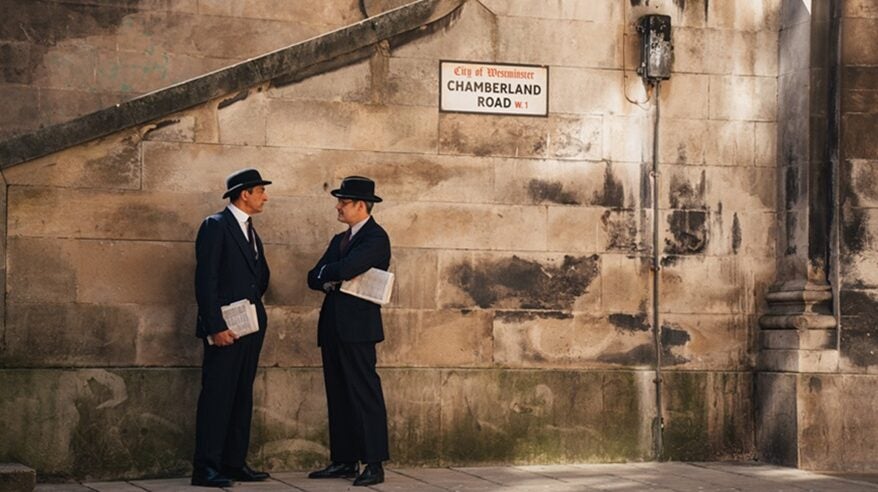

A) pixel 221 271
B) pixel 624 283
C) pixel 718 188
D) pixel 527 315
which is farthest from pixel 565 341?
pixel 221 271

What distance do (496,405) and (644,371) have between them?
1300 mm

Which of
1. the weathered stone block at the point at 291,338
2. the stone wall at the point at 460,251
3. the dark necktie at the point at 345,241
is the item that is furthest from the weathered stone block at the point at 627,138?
the weathered stone block at the point at 291,338

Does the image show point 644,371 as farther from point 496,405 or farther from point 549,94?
point 549,94

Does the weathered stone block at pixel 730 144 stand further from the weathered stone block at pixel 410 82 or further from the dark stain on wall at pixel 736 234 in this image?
the weathered stone block at pixel 410 82

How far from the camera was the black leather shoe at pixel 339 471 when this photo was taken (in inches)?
459

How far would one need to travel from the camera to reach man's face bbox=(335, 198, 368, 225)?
11.6 metres

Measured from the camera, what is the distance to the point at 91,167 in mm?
11562

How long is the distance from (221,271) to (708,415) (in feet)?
14.2

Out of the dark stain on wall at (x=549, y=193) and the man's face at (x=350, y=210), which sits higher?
the dark stain on wall at (x=549, y=193)

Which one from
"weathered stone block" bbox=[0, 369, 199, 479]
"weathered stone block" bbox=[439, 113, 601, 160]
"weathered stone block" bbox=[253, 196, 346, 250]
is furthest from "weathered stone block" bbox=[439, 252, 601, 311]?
"weathered stone block" bbox=[0, 369, 199, 479]

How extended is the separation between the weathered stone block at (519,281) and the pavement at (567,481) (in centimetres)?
130

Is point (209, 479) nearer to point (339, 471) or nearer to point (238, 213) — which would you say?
point (339, 471)

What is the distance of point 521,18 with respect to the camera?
1288cm

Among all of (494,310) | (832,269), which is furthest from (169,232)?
(832,269)
